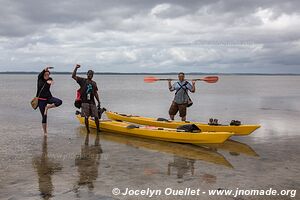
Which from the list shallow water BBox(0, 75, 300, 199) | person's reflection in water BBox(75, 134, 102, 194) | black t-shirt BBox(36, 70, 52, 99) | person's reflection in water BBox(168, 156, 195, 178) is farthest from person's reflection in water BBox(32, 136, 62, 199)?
person's reflection in water BBox(168, 156, 195, 178)

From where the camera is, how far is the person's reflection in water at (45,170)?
6188 millimetres

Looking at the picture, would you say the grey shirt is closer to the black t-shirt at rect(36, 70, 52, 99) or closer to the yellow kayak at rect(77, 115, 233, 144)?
the yellow kayak at rect(77, 115, 233, 144)

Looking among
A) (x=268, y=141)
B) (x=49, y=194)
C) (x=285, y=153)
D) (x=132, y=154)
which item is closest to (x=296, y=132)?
(x=268, y=141)

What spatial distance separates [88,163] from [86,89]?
4233 mm

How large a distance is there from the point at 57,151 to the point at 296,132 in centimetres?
921

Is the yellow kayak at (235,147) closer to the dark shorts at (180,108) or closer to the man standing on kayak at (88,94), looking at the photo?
the dark shorts at (180,108)

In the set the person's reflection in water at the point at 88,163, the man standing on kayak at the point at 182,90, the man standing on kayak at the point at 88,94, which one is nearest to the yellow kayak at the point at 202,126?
the man standing on kayak at the point at 182,90

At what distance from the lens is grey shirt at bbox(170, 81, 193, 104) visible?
13062 millimetres

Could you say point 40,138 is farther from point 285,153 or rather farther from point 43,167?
point 285,153

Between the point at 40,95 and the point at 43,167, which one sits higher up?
the point at 40,95

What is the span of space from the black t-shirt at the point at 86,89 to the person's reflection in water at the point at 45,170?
9.23ft

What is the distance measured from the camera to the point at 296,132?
1325 centimetres

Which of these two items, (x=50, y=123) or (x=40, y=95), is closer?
(x=40, y=95)
